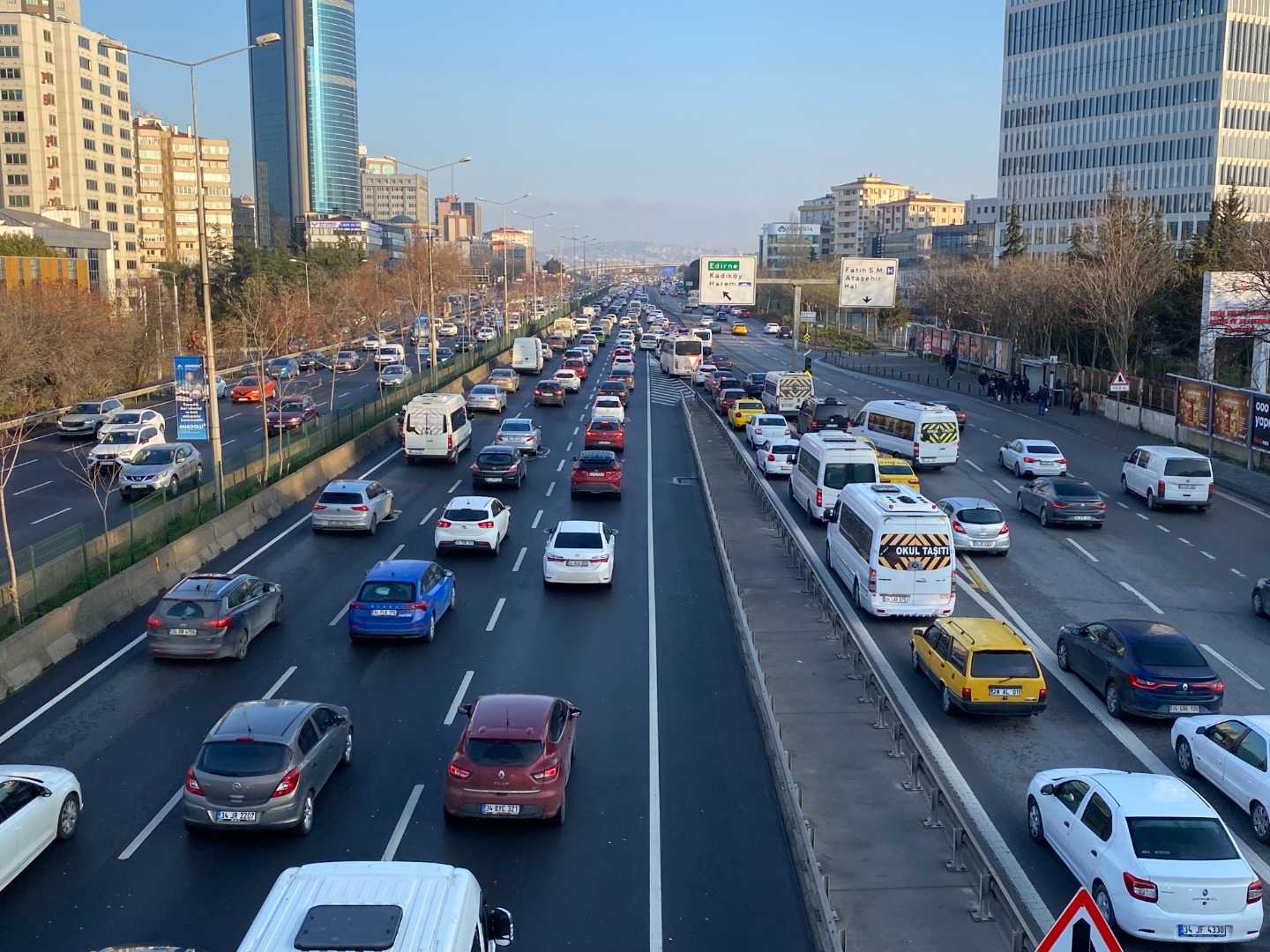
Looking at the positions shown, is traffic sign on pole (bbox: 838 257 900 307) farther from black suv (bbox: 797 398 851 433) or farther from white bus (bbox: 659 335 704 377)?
white bus (bbox: 659 335 704 377)

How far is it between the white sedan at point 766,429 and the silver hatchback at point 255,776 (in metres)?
29.4

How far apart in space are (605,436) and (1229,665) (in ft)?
81.8

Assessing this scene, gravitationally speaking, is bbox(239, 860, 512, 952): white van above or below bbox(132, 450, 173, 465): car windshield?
above

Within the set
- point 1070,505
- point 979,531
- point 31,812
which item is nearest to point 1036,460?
point 1070,505

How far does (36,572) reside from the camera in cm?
2070

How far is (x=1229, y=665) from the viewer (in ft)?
68.2

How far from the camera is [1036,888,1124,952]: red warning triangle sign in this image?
5.48 metres

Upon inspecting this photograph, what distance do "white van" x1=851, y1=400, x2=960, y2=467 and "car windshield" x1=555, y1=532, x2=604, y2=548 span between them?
1868 cm

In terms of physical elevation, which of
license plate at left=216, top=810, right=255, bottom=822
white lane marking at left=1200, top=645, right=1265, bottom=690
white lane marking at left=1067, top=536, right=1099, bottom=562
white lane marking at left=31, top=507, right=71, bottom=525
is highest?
license plate at left=216, top=810, right=255, bottom=822

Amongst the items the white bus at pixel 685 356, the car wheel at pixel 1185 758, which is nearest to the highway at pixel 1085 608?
the car wheel at pixel 1185 758

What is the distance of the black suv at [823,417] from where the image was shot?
4703cm

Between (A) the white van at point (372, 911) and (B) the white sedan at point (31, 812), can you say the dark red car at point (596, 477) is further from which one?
(A) the white van at point (372, 911)

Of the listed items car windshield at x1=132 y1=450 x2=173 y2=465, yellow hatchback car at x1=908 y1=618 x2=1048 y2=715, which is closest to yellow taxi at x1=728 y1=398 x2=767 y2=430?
car windshield at x1=132 y1=450 x2=173 y2=465

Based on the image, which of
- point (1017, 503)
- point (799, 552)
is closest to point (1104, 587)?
point (799, 552)
